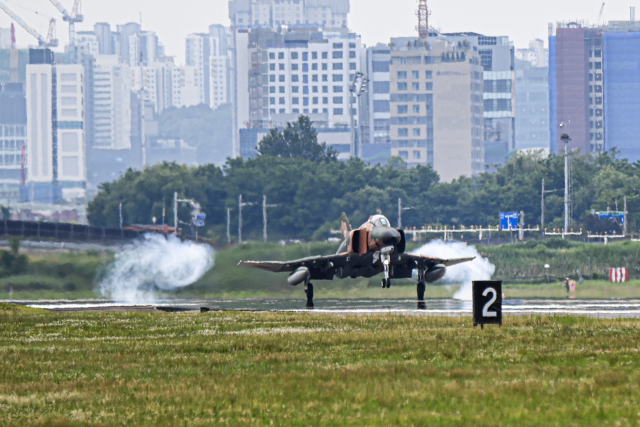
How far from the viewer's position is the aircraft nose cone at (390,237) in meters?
59.2

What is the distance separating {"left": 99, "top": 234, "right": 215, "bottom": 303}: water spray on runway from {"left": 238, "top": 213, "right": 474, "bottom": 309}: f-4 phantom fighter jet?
21694mm

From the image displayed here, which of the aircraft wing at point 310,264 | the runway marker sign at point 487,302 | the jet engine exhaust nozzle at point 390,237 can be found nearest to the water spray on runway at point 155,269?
the aircraft wing at point 310,264

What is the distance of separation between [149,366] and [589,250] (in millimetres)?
99875

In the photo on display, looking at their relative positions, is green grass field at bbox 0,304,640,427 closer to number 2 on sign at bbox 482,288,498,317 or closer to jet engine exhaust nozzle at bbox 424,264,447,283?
number 2 on sign at bbox 482,288,498,317

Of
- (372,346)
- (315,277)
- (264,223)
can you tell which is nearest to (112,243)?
(315,277)

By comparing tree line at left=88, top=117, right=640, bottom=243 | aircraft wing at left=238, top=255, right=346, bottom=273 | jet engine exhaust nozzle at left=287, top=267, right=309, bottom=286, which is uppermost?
tree line at left=88, top=117, right=640, bottom=243

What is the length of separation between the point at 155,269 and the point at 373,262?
1289 inches

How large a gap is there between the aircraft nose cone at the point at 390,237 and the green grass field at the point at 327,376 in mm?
22575

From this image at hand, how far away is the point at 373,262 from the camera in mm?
62906

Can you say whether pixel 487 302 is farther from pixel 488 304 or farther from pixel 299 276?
pixel 299 276

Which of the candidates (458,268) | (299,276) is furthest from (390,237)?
(458,268)

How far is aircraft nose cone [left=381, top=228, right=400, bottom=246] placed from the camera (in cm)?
5916

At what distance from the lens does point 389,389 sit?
20.8 meters

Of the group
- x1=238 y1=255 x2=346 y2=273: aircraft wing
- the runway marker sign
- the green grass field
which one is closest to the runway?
x1=238 y1=255 x2=346 y2=273: aircraft wing
